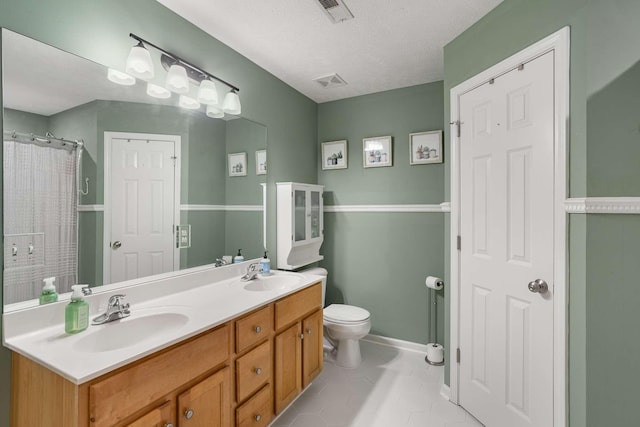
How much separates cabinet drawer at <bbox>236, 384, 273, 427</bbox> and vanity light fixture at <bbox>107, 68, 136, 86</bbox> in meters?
1.73

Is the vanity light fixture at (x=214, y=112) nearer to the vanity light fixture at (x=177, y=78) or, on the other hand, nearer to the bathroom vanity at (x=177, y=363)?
the vanity light fixture at (x=177, y=78)

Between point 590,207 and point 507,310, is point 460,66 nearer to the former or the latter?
point 590,207

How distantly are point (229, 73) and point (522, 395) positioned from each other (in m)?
2.69

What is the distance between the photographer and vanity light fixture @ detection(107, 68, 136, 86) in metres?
1.46

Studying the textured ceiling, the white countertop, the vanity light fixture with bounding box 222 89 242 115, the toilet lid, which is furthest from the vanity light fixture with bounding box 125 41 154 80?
the toilet lid

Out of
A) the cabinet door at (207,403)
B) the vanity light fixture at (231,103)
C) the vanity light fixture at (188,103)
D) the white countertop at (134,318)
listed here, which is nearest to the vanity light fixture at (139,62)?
the vanity light fixture at (188,103)

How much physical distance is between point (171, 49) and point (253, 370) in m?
1.85

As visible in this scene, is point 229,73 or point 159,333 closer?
point 159,333

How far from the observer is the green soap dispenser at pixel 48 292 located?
1218 mm

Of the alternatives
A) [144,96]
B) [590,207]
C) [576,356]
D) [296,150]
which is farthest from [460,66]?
[144,96]

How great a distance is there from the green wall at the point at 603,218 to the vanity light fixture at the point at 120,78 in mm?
2103

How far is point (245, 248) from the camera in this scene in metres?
2.27

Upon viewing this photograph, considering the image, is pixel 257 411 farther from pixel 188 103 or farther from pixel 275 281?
pixel 188 103

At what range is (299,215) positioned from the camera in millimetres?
2660
